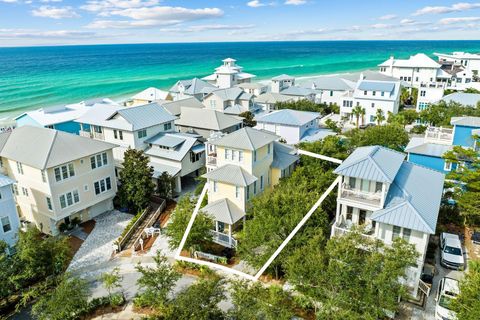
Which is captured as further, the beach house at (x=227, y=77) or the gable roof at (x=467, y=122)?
the beach house at (x=227, y=77)

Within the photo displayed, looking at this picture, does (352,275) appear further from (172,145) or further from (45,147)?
(45,147)

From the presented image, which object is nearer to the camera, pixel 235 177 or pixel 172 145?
pixel 235 177

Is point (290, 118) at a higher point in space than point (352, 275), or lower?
higher

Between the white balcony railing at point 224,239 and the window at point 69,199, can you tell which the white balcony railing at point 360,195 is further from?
the window at point 69,199

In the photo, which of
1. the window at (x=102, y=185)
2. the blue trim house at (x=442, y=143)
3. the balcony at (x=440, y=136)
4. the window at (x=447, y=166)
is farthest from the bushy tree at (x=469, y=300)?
the window at (x=102, y=185)

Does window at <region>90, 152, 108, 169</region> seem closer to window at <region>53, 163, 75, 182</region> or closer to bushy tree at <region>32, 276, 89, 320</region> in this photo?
window at <region>53, 163, 75, 182</region>

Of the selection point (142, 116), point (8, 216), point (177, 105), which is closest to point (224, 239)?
point (8, 216)

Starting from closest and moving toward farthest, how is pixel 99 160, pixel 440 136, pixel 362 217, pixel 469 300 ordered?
pixel 469 300 < pixel 362 217 < pixel 99 160 < pixel 440 136
